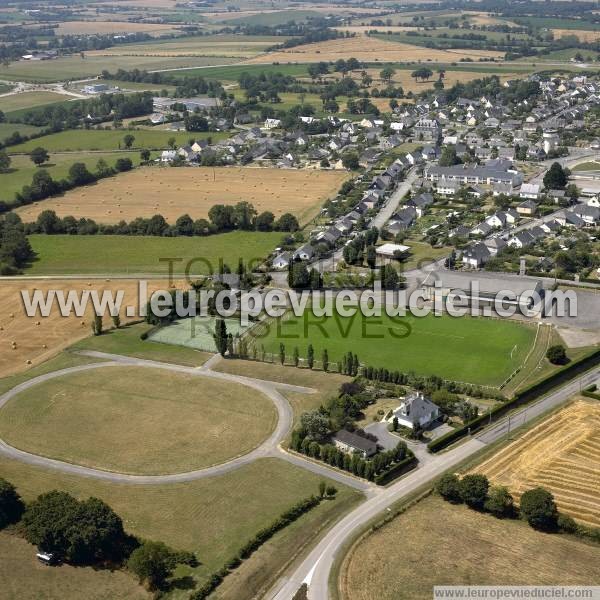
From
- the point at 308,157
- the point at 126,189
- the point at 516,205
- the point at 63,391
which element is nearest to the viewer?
the point at 63,391

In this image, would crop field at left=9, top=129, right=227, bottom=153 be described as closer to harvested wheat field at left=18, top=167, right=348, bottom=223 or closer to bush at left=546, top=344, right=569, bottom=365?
harvested wheat field at left=18, top=167, right=348, bottom=223

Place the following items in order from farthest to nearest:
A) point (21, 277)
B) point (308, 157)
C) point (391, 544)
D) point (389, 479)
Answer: point (308, 157) → point (21, 277) → point (389, 479) → point (391, 544)

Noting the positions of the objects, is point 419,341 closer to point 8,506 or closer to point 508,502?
point 508,502

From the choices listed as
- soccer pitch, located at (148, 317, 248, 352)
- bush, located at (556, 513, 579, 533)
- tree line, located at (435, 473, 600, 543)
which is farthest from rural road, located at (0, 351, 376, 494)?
bush, located at (556, 513, 579, 533)

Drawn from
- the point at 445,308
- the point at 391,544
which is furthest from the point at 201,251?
the point at 391,544

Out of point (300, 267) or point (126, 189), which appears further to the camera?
point (126, 189)

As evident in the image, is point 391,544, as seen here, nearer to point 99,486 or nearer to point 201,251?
point 99,486
